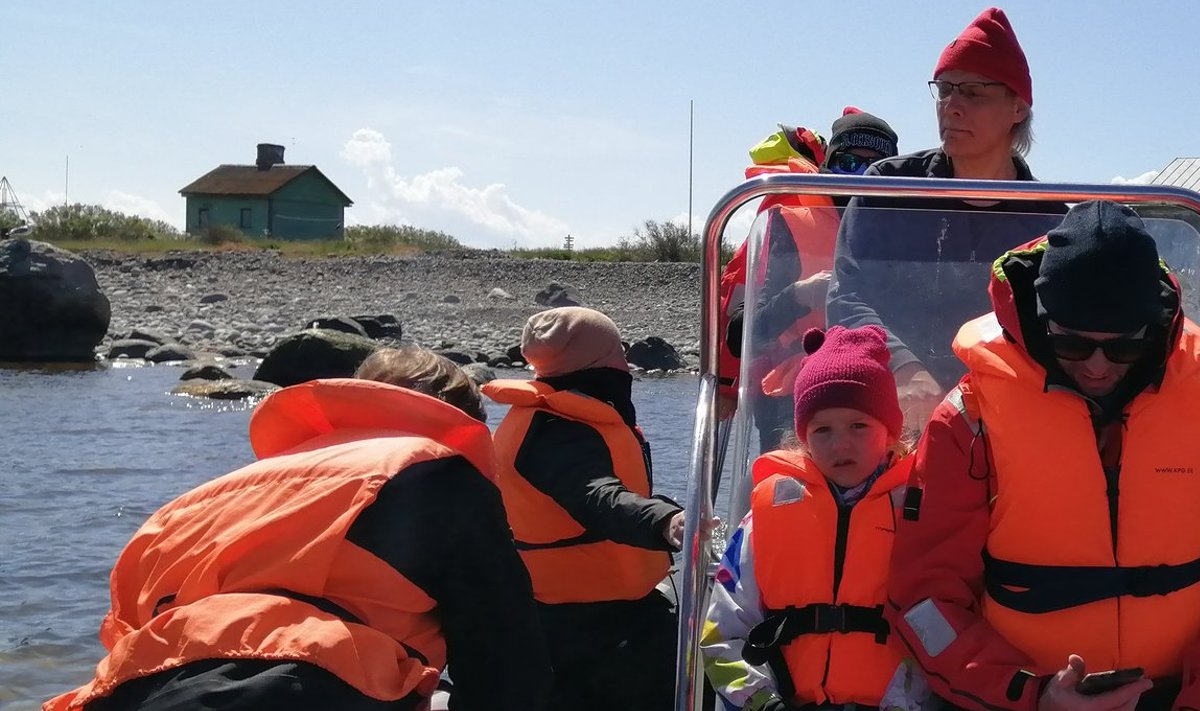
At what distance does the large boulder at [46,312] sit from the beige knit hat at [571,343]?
16829 millimetres

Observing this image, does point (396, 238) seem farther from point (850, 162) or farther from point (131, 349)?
point (850, 162)

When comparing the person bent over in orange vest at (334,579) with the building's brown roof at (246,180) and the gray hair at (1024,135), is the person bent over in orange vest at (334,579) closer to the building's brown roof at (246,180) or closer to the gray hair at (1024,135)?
the gray hair at (1024,135)

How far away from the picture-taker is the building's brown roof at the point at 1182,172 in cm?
1152

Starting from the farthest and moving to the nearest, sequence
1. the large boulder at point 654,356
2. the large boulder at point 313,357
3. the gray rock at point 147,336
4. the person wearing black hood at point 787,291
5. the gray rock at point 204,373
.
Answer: the gray rock at point 147,336, the large boulder at point 654,356, the gray rock at point 204,373, the large boulder at point 313,357, the person wearing black hood at point 787,291

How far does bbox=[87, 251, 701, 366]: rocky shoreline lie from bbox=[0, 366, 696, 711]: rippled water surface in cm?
356

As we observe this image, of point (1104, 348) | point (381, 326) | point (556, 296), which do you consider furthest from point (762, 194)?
point (556, 296)

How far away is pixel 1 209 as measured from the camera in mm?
41969

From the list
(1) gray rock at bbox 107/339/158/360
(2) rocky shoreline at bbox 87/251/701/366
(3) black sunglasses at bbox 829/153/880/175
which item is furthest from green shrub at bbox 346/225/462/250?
(3) black sunglasses at bbox 829/153/880/175

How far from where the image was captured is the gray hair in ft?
10.8

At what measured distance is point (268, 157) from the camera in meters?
50.5

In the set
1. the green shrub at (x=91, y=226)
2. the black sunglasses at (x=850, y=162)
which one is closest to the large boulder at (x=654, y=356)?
the black sunglasses at (x=850, y=162)

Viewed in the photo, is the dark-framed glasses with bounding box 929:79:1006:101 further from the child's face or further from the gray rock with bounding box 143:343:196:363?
the gray rock with bounding box 143:343:196:363

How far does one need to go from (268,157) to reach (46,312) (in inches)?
1288

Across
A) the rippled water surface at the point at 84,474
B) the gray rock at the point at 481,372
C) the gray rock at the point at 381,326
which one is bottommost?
the rippled water surface at the point at 84,474
